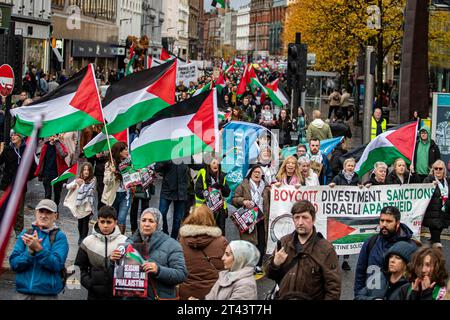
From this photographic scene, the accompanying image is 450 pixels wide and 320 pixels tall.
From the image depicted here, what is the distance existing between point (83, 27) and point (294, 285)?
66792 millimetres

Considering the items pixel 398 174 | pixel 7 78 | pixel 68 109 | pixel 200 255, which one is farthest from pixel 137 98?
pixel 200 255

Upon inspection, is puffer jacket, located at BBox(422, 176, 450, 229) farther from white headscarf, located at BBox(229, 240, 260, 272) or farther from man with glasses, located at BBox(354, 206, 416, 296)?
white headscarf, located at BBox(229, 240, 260, 272)

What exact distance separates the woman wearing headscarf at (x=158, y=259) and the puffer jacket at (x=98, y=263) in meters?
0.19

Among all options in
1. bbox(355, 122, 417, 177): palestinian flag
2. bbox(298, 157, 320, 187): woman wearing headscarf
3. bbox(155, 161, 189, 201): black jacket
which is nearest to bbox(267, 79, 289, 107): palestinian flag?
bbox(155, 161, 189, 201): black jacket

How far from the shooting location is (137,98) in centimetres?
1448

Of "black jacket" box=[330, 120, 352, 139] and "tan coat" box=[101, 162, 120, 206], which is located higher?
"black jacket" box=[330, 120, 352, 139]

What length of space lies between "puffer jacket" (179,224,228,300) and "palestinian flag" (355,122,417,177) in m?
5.96

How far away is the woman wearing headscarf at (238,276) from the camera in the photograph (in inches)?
311

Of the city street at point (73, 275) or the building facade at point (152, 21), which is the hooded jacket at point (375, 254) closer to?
the city street at point (73, 275)

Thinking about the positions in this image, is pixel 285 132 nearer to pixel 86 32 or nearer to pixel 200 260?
pixel 200 260

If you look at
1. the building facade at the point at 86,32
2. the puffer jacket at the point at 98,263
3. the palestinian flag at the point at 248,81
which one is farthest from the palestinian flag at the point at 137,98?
the building facade at the point at 86,32

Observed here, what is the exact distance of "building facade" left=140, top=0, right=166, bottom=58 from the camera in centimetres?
11219

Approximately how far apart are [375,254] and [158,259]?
1.73 metres

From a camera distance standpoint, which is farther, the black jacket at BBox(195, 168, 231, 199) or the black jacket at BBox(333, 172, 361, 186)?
the black jacket at BBox(195, 168, 231, 199)
